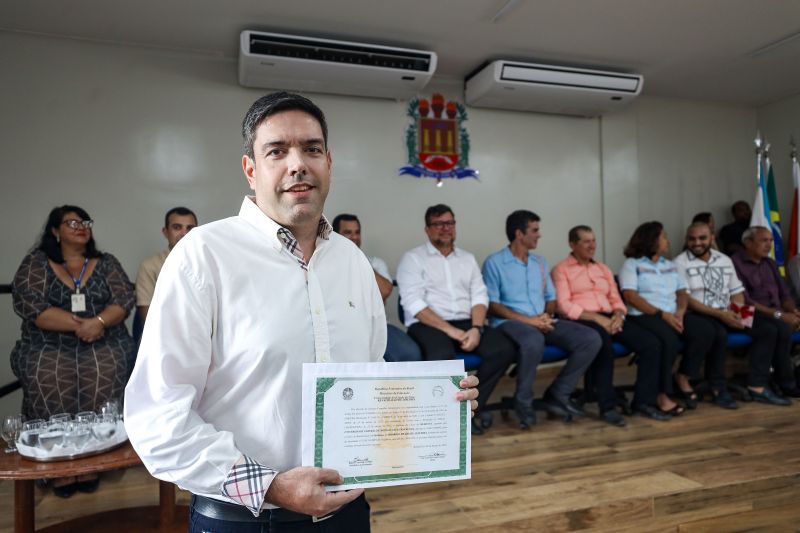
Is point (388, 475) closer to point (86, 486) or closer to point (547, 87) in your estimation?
point (86, 486)

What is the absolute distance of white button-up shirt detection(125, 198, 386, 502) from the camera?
0.86 meters

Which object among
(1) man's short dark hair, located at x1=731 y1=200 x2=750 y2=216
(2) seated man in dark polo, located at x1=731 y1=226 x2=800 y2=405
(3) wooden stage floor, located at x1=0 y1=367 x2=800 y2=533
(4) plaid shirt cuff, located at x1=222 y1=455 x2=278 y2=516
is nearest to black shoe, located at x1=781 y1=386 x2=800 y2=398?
(2) seated man in dark polo, located at x1=731 y1=226 x2=800 y2=405

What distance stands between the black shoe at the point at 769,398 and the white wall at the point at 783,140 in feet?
7.88

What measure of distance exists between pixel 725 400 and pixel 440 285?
83.9 inches

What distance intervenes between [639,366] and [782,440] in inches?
34.2

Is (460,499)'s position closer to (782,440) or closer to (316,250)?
(316,250)

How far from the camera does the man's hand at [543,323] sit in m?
3.78

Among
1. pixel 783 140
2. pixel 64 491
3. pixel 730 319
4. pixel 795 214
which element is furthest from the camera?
pixel 783 140

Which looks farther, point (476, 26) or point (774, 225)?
point (774, 225)

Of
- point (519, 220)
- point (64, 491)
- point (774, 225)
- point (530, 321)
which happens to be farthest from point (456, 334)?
point (774, 225)

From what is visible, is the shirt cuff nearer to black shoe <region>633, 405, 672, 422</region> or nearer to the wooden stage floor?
the wooden stage floor

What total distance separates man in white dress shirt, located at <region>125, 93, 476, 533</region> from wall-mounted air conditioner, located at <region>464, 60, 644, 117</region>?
3765 mm

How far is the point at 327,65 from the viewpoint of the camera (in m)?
4.02

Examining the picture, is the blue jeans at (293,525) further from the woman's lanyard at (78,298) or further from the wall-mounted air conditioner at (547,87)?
the wall-mounted air conditioner at (547,87)
